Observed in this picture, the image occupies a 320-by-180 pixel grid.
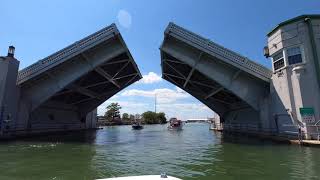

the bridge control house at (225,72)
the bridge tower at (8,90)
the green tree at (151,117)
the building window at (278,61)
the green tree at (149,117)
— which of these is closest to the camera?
the bridge control house at (225,72)

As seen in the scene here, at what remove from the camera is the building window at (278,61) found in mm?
22594

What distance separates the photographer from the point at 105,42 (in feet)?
87.8

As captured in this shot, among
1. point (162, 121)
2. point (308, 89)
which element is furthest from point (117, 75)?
point (162, 121)

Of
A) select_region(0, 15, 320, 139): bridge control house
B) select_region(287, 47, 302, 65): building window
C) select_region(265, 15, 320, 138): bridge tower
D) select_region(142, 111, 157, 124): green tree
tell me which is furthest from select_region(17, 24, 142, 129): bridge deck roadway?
select_region(142, 111, 157, 124): green tree

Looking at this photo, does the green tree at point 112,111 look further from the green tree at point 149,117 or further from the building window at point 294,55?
the building window at point 294,55

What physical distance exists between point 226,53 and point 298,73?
6.61m

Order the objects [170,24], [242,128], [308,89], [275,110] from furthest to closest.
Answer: [242,128] → [170,24] → [275,110] → [308,89]

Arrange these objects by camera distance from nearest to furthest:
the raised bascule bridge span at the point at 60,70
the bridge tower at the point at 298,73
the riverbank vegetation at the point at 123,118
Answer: the bridge tower at the point at 298,73 → the raised bascule bridge span at the point at 60,70 → the riverbank vegetation at the point at 123,118

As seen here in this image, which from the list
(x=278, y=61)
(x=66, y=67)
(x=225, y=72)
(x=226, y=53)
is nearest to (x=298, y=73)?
(x=278, y=61)

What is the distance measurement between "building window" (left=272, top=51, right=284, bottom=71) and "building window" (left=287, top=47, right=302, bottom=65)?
81 centimetres

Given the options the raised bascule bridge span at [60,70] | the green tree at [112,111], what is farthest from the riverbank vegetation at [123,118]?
the raised bascule bridge span at [60,70]

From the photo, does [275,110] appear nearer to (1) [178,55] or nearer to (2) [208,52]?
(2) [208,52]

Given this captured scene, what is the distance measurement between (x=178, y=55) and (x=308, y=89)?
12889 millimetres

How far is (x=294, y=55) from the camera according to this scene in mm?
21547
